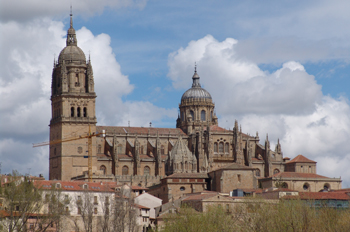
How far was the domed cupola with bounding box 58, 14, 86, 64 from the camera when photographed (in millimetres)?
143625

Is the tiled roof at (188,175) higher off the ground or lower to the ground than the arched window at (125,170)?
lower

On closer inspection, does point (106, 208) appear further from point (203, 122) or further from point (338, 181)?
point (203, 122)

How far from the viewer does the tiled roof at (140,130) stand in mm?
148125

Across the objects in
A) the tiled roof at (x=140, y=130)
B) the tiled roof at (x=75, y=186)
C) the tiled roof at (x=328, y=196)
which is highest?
the tiled roof at (x=140, y=130)

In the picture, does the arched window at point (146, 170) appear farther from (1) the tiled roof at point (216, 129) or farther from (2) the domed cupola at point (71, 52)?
(2) the domed cupola at point (71, 52)

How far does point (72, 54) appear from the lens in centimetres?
14388

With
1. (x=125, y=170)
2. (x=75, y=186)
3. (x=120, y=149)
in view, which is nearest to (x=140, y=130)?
(x=120, y=149)

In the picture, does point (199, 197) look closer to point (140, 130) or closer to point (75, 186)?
point (75, 186)

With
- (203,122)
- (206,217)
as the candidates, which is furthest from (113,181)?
(206,217)

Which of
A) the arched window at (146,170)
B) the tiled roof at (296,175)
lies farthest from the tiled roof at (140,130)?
the tiled roof at (296,175)

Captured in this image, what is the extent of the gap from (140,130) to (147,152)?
5.13 meters

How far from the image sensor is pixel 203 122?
540 feet

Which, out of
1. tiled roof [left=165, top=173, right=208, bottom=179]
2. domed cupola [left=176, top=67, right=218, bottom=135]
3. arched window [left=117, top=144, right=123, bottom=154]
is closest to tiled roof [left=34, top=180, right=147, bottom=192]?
tiled roof [left=165, top=173, right=208, bottom=179]

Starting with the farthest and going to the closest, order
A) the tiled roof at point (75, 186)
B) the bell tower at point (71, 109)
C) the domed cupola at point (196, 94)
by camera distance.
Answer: the domed cupola at point (196, 94), the bell tower at point (71, 109), the tiled roof at point (75, 186)
